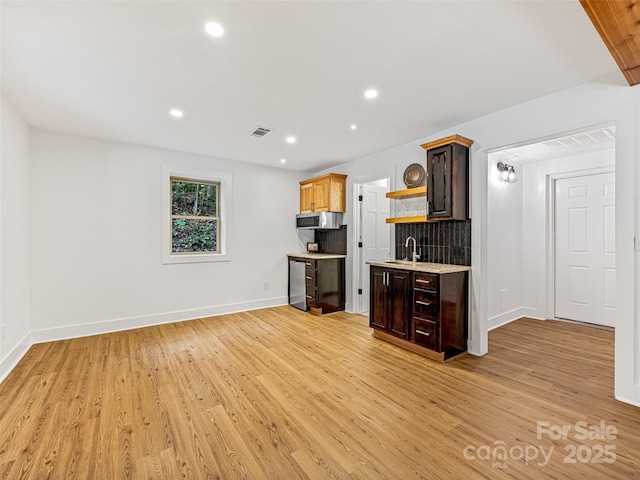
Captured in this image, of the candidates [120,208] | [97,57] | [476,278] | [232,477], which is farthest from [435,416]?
[120,208]

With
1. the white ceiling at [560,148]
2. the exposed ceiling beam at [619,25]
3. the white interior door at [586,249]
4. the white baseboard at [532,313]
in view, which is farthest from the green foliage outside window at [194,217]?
the white interior door at [586,249]

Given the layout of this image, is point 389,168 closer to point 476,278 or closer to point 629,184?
point 476,278

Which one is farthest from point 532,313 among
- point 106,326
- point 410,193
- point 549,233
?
point 106,326

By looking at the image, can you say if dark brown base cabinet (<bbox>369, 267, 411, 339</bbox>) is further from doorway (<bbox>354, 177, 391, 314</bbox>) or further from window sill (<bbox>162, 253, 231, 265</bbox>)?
window sill (<bbox>162, 253, 231, 265</bbox>)

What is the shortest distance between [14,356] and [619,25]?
17.6 feet

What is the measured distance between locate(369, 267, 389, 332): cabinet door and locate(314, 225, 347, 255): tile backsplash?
1466 mm

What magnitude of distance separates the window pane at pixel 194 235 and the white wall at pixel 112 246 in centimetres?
31

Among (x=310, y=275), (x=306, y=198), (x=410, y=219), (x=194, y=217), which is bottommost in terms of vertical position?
(x=310, y=275)

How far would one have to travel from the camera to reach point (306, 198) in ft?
18.1

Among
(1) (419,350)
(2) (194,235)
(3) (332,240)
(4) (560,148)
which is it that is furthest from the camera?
(3) (332,240)

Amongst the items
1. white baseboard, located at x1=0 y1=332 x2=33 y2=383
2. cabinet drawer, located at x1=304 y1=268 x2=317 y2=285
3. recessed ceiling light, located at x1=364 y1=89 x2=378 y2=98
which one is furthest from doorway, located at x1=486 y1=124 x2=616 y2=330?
white baseboard, located at x1=0 y1=332 x2=33 y2=383

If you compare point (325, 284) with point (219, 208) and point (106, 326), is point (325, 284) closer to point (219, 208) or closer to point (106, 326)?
point (219, 208)

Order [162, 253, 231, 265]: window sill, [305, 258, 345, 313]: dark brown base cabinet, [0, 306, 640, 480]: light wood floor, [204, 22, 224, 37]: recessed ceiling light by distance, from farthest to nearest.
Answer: [305, 258, 345, 313]: dark brown base cabinet → [162, 253, 231, 265]: window sill → [204, 22, 224, 37]: recessed ceiling light → [0, 306, 640, 480]: light wood floor

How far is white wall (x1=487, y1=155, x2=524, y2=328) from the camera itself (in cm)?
413
